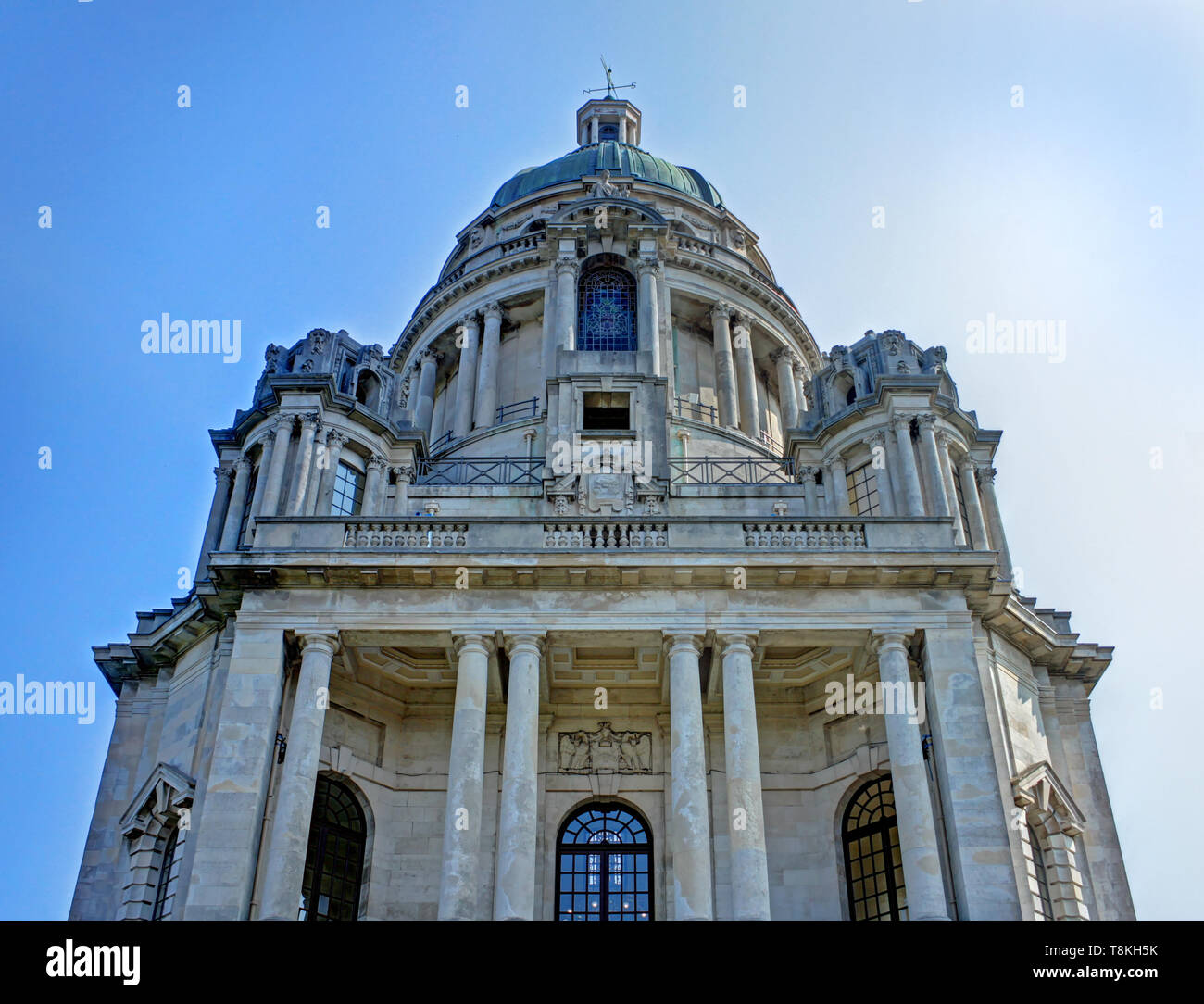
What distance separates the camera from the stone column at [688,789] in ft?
71.7

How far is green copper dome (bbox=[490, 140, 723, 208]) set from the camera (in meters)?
52.1

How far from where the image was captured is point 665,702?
27297mm

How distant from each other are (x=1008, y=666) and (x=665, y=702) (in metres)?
8.42

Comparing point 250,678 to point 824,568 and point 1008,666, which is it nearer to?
point 824,568

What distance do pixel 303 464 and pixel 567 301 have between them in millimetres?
12413

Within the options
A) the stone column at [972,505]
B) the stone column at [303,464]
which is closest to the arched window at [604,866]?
the stone column at [303,464]

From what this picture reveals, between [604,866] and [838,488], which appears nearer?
[604,866]

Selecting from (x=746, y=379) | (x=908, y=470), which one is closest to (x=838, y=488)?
(x=908, y=470)

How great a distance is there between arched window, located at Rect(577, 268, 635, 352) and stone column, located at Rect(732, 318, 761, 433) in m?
5.96

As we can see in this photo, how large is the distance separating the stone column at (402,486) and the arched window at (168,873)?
393 inches

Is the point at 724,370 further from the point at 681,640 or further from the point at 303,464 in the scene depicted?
the point at 681,640

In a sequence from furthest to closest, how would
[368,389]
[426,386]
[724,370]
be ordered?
[426,386] < [724,370] < [368,389]

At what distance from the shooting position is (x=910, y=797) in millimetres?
22703
